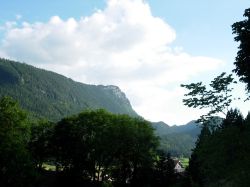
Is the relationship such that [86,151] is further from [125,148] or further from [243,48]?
[243,48]

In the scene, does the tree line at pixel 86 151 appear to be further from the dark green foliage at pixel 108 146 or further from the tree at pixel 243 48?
the tree at pixel 243 48

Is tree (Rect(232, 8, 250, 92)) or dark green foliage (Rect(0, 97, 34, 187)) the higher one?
tree (Rect(232, 8, 250, 92))

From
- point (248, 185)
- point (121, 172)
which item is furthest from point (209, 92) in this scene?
point (121, 172)

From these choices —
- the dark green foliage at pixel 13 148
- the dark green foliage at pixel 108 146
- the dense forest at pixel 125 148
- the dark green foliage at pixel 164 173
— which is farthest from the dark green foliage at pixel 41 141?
the dark green foliage at pixel 13 148

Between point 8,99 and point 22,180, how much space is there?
1287 centimetres

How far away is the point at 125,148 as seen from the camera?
80.1 m

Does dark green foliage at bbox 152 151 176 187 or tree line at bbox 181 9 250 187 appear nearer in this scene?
tree line at bbox 181 9 250 187

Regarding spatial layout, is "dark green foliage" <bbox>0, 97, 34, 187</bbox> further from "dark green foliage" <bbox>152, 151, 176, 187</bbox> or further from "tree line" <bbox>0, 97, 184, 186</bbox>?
"dark green foliage" <bbox>152, 151, 176, 187</bbox>

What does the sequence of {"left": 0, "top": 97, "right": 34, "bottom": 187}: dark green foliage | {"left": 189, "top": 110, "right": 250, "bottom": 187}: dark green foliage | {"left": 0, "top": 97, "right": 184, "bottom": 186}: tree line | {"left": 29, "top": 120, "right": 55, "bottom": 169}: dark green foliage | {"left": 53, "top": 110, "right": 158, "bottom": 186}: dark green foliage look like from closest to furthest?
1. {"left": 189, "top": 110, "right": 250, "bottom": 187}: dark green foliage
2. {"left": 0, "top": 97, "right": 34, "bottom": 187}: dark green foliage
3. {"left": 0, "top": 97, "right": 184, "bottom": 186}: tree line
4. {"left": 53, "top": 110, "right": 158, "bottom": 186}: dark green foliage
5. {"left": 29, "top": 120, "right": 55, "bottom": 169}: dark green foliage

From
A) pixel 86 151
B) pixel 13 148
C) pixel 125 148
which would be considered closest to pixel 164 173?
pixel 125 148

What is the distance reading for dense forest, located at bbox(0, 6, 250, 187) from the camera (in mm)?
33438

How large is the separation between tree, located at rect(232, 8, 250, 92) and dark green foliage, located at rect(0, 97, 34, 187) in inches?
1269

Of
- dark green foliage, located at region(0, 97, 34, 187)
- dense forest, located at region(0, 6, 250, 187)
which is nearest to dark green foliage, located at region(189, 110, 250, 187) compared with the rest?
dense forest, located at region(0, 6, 250, 187)

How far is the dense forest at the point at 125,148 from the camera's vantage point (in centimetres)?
3344
